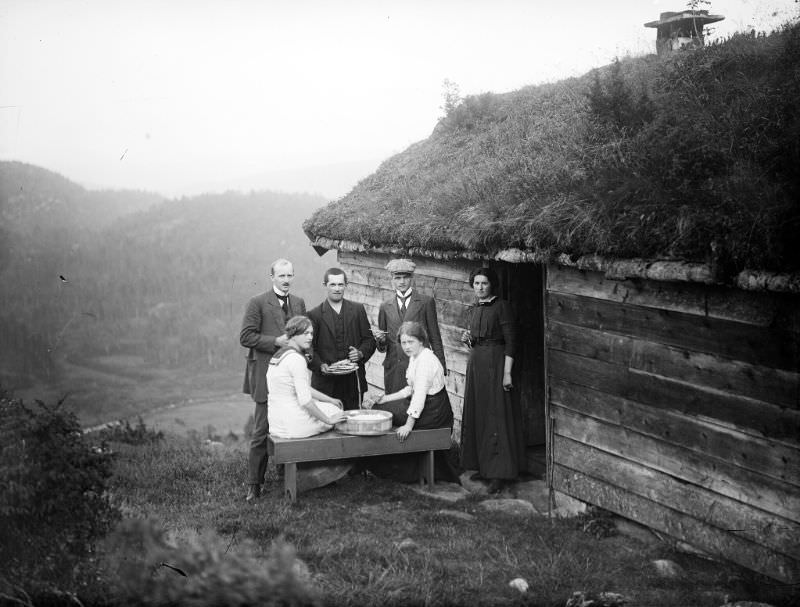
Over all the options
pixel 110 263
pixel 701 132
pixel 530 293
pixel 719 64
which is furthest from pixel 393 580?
pixel 110 263

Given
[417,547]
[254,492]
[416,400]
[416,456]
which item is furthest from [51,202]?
[417,547]

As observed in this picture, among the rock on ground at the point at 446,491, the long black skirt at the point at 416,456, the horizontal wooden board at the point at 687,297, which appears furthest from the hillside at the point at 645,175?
the rock on ground at the point at 446,491

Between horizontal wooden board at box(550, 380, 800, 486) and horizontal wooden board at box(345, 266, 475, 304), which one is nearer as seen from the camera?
horizontal wooden board at box(550, 380, 800, 486)

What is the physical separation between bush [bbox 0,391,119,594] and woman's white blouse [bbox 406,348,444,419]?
11.0 ft

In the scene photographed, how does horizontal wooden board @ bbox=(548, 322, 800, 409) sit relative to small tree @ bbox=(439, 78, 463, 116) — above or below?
below

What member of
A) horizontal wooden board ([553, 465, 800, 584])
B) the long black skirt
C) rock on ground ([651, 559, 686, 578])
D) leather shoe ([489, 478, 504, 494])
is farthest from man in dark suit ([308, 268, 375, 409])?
rock on ground ([651, 559, 686, 578])

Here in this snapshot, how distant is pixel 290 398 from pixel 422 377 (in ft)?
4.44

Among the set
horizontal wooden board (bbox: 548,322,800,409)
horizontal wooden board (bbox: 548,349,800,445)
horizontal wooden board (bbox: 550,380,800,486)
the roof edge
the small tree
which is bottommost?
horizontal wooden board (bbox: 550,380,800,486)

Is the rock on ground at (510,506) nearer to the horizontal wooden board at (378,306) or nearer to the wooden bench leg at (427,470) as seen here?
the wooden bench leg at (427,470)

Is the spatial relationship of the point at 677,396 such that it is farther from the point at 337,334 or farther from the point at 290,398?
the point at 337,334

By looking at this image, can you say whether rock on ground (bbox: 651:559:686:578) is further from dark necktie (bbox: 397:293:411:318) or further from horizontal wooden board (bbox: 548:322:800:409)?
dark necktie (bbox: 397:293:411:318)

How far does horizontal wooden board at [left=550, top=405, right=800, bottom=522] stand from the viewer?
16.8ft

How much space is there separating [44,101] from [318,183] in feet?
62.1

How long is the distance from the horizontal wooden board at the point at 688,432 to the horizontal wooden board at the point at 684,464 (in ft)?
0.18
